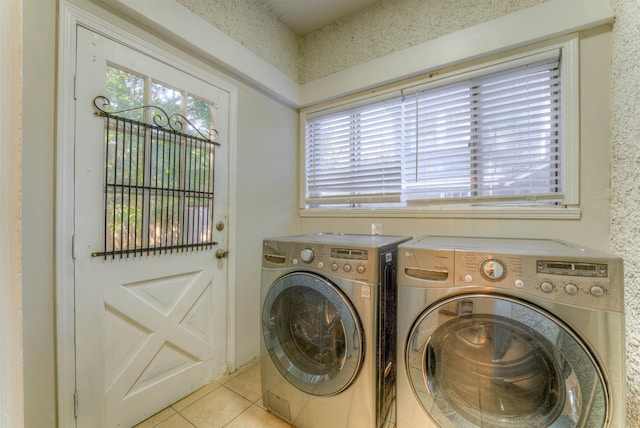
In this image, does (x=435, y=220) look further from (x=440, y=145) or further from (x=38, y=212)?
(x=38, y=212)

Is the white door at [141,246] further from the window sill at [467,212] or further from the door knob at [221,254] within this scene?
the window sill at [467,212]

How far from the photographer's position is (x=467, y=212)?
1.70m

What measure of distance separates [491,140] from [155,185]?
6.78 feet

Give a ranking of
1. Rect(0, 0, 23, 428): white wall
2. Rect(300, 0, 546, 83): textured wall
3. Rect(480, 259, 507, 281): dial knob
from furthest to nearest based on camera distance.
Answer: Rect(300, 0, 546, 83): textured wall
Rect(480, 259, 507, 281): dial knob
Rect(0, 0, 23, 428): white wall

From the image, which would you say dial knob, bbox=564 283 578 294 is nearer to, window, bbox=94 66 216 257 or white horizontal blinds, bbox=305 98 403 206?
white horizontal blinds, bbox=305 98 403 206

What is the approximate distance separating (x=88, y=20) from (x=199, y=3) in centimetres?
66

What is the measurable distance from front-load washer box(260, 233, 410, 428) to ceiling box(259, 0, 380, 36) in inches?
74.7

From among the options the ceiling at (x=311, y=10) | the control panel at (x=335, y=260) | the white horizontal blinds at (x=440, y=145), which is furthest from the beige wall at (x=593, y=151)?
the ceiling at (x=311, y=10)

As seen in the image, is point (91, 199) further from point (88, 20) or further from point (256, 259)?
point (256, 259)

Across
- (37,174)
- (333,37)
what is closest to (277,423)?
(37,174)

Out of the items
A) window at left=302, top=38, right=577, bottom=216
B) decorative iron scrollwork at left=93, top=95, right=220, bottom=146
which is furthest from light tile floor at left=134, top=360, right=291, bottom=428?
decorative iron scrollwork at left=93, top=95, right=220, bottom=146

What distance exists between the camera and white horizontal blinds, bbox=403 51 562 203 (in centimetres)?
154

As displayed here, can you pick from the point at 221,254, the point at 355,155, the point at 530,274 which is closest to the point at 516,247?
the point at 530,274

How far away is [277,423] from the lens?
4.62 ft
